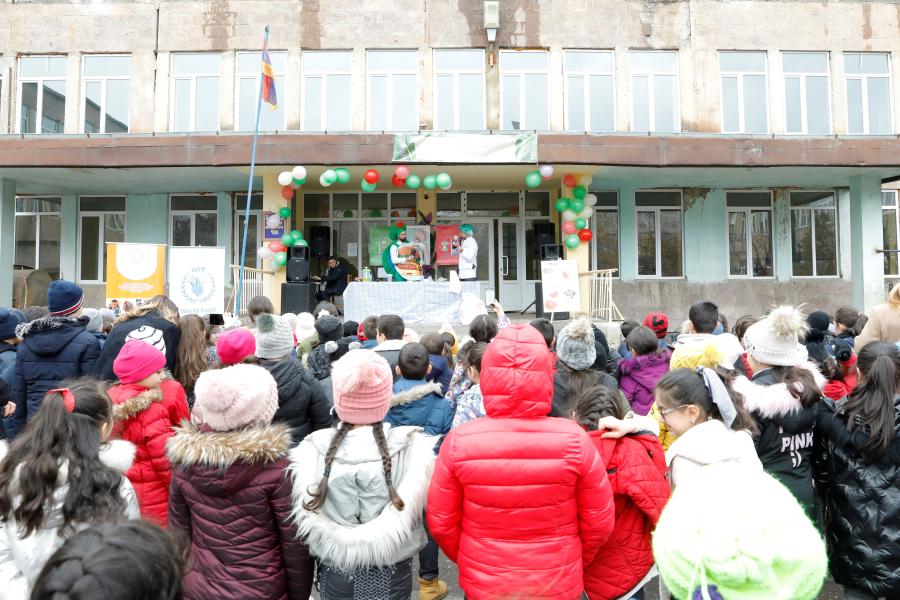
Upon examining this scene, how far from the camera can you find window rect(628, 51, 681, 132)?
16.3 meters

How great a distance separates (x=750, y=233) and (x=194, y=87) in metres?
15.2

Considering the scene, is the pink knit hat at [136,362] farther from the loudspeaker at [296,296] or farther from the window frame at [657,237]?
the window frame at [657,237]

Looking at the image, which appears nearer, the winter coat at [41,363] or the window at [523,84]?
the winter coat at [41,363]

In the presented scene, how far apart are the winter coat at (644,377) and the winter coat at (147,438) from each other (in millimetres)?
3069

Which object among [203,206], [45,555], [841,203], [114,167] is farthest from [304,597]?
[841,203]

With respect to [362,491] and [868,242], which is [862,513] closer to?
[362,491]

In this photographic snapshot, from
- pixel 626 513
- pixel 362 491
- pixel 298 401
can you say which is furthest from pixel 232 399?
pixel 626 513

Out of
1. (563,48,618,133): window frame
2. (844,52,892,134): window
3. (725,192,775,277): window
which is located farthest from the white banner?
(844,52,892,134): window

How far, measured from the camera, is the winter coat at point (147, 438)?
3225mm

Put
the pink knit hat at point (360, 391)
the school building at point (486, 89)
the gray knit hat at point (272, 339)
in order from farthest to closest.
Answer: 1. the school building at point (486, 89)
2. the gray knit hat at point (272, 339)
3. the pink knit hat at point (360, 391)

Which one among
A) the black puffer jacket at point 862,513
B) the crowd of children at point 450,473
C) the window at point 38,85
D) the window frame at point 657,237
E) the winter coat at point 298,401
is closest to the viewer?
the crowd of children at point 450,473

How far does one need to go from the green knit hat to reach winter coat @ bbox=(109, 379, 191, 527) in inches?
105

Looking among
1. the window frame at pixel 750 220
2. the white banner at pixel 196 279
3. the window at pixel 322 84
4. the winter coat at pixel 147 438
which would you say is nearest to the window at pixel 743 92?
the window frame at pixel 750 220

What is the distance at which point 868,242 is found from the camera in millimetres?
14867
